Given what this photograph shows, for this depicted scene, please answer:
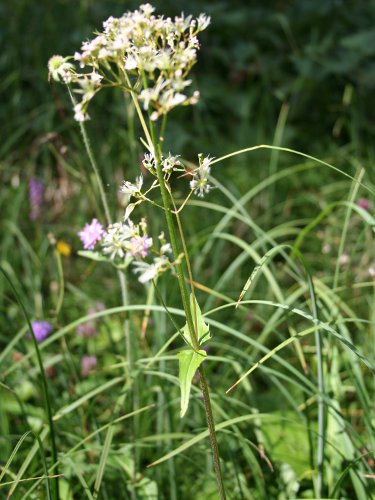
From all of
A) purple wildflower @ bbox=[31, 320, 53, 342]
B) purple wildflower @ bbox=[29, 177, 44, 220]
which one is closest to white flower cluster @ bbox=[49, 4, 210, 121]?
purple wildflower @ bbox=[31, 320, 53, 342]

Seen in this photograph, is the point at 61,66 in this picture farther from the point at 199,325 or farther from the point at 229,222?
the point at 229,222

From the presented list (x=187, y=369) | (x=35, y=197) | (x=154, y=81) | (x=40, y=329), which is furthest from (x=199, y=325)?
(x=35, y=197)

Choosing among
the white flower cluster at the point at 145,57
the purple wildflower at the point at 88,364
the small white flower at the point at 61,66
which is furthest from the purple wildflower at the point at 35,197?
the white flower cluster at the point at 145,57

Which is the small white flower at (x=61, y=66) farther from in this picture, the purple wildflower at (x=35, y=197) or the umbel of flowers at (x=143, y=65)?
the purple wildflower at (x=35, y=197)

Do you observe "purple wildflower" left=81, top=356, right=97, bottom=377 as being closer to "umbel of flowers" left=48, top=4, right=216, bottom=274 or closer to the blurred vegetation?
the blurred vegetation

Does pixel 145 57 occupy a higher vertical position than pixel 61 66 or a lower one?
lower
